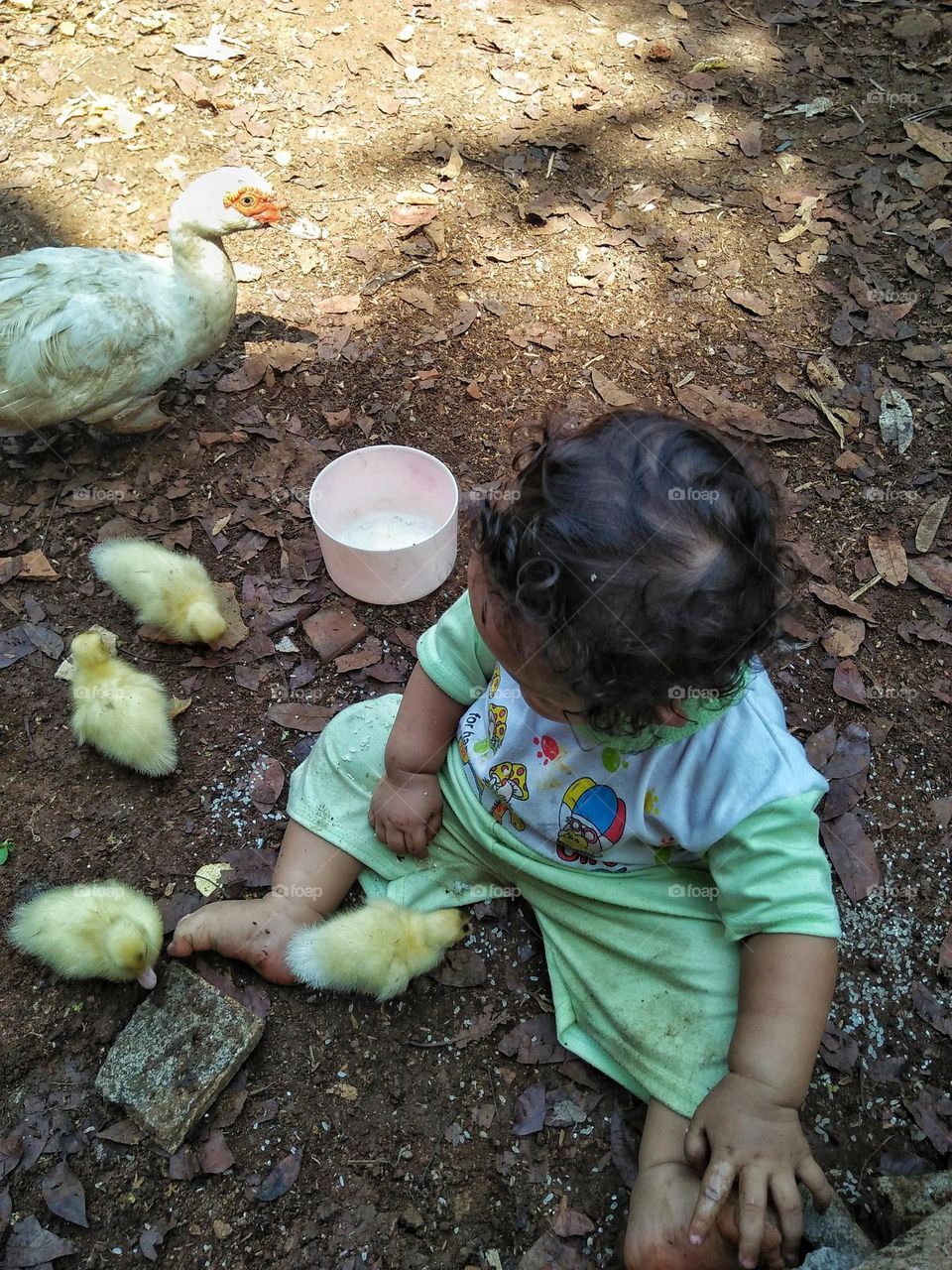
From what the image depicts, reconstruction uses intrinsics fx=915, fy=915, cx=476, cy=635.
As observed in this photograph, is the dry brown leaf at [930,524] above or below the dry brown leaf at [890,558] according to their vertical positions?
above

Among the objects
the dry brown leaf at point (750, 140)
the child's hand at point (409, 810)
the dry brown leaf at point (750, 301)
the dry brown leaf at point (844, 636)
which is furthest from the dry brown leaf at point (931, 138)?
the child's hand at point (409, 810)

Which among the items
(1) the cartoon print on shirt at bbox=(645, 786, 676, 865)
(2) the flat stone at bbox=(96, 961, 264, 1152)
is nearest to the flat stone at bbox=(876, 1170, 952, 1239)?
(1) the cartoon print on shirt at bbox=(645, 786, 676, 865)

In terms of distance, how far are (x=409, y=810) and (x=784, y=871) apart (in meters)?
0.82

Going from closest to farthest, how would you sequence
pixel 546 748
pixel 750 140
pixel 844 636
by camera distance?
pixel 546 748 → pixel 844 636 → pixel 750 140

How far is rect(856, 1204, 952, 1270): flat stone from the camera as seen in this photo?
1354mm

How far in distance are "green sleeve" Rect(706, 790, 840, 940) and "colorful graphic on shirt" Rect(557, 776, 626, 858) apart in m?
0.23

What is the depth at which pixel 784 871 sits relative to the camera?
156 cm

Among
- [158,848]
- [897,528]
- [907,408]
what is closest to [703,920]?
[158,848]

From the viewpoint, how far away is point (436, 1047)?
6.51 feet

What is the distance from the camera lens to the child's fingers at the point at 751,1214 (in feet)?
4.71

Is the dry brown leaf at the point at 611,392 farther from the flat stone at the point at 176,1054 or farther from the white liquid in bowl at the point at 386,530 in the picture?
the flat stone at the point at 176,1054

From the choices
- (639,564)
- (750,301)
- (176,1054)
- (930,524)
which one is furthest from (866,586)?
(176,1054)

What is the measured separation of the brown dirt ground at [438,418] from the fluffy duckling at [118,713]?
3.7 inches

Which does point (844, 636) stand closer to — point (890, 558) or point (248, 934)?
point (890, 558)
